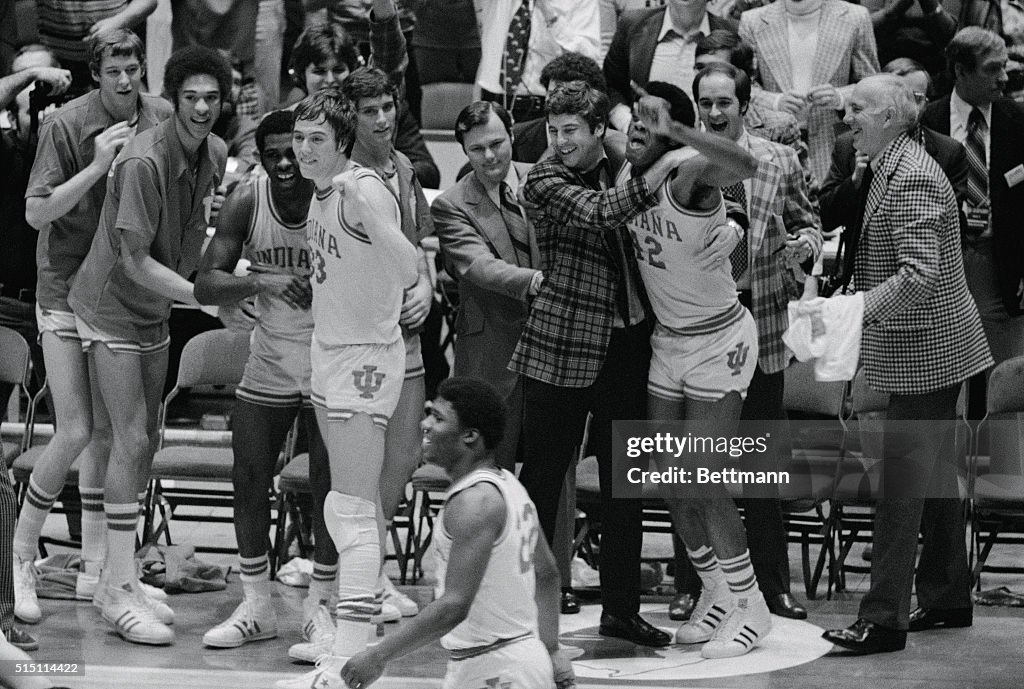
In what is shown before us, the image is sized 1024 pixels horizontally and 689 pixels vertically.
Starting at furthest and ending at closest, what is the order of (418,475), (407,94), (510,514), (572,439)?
(407,94) → (418,475) → (572,439) → (510,514)

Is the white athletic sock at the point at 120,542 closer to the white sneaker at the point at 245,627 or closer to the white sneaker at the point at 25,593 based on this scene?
the white sneaker at the point at 25,593

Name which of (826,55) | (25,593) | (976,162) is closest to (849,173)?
(976,162)

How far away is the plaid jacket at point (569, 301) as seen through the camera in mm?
5723

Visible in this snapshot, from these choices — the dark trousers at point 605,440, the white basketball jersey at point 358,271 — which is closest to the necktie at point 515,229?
the dark trousers at point 605,440

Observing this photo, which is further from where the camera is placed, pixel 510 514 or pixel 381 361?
pixel 381 361

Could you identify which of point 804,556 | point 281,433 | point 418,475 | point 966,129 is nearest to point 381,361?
point 281,433

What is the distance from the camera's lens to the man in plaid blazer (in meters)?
5.81

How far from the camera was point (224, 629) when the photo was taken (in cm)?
592

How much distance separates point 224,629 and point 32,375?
98.5 inches

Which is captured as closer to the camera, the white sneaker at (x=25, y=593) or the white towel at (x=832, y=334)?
the white towel at (x=832, y=334)

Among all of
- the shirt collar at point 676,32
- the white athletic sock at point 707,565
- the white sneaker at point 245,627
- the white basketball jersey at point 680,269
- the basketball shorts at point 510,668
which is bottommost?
the white sneaker at point 245,627

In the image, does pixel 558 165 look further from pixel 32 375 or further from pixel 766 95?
pixel 32 375

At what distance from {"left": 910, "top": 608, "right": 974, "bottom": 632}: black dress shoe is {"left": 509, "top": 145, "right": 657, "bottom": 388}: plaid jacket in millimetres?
1584

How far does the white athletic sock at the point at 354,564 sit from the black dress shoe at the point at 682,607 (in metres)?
1.42
